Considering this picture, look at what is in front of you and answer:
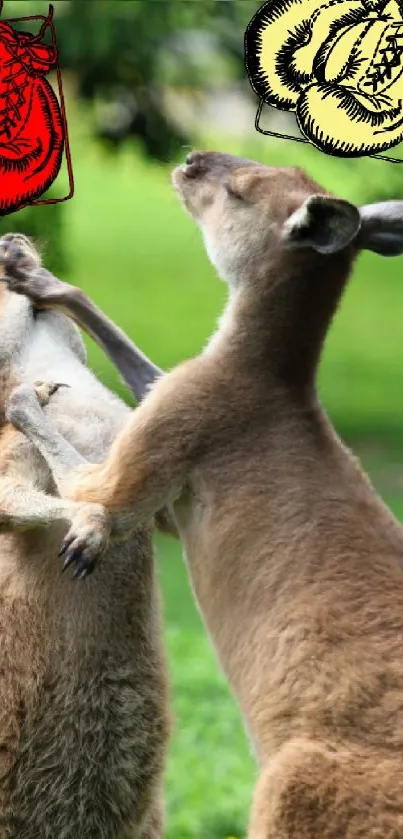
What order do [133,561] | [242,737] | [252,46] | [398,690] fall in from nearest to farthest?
[398,690] < [133,561] < [252,46] < [242,737]

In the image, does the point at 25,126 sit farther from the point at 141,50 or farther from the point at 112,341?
the point at 141,50

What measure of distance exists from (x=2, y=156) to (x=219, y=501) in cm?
129

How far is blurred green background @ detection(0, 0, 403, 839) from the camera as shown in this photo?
6137mm

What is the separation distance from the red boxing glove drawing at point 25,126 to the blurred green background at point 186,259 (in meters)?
0.24

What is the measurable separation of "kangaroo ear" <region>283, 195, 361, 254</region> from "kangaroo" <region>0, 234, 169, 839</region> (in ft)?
2.43

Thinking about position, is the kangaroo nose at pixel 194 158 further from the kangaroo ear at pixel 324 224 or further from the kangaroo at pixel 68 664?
the kangaroo at pixel 68 664

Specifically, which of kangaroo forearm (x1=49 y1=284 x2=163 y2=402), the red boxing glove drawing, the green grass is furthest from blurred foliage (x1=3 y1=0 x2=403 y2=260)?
kangaroo forearm (x1=49 y1=284 x2=163 y2=402)

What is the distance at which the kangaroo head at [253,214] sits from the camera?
3508 millimetres

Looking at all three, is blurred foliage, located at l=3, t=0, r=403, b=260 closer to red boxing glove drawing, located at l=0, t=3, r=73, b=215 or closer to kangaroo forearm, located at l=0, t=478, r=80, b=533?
red boxing glove drawing, located at l=0, t=3, r=73, b=215

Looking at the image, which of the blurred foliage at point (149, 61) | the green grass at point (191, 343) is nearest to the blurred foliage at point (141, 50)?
the blurred foliage at point (149, 61)

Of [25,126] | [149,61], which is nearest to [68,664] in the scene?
[25,126]

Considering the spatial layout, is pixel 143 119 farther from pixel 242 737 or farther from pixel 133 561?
pixel 133 561

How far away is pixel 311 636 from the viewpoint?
10.7 ft

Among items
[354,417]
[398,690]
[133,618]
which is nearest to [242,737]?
[133,618]
